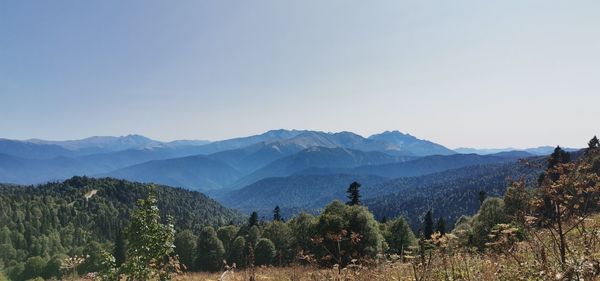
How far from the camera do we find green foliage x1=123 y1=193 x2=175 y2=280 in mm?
8672

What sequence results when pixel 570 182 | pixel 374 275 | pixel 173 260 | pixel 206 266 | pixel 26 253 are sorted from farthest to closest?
pixel 26 253 < pixel 206 266 < pixel 173 260 < pixel 374 275 < pixel 570 182

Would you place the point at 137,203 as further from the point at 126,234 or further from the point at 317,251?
the point at 317,251

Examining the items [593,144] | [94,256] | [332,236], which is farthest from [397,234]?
[332,236]

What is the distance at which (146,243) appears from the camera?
29.0ft

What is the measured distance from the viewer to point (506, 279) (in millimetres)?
6238

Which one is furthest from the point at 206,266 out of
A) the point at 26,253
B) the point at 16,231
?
the point at 16,231

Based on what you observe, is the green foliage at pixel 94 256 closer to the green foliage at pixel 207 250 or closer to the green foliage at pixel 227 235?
the green foliage at pixel 207 250

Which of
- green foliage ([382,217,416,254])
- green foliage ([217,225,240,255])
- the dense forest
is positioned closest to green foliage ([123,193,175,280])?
the dense forest

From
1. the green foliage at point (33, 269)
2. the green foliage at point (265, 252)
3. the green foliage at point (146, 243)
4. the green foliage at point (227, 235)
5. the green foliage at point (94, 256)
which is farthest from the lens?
the green foliage at point (33, 269)

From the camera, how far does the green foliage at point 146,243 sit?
341 inches

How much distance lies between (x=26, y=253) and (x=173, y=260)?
556 ft

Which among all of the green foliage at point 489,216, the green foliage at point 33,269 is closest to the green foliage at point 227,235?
the green foliage at point 33,269

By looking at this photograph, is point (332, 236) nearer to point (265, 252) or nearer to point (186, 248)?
point (265, 252)

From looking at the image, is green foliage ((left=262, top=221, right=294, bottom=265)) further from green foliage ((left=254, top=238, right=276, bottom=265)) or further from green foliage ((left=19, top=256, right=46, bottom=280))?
green foliage ((left=19, top=256, right=46, bottom=280))
